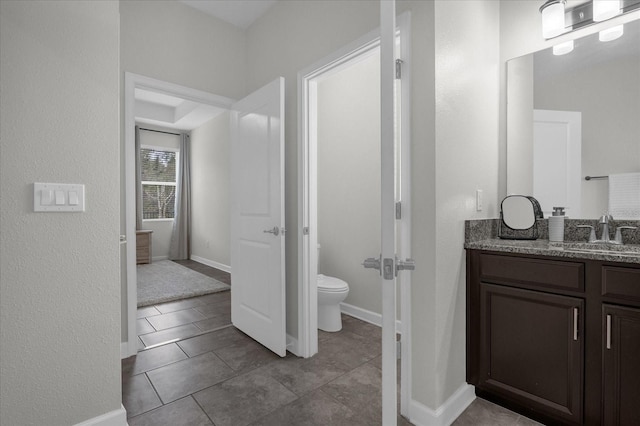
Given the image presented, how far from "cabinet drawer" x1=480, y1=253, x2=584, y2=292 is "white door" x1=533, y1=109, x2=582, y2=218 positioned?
565mm

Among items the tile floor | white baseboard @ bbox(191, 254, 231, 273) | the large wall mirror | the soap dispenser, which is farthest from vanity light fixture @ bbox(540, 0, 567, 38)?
white baseboard @ bbox(191, 254, 231, 273)

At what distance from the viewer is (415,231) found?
1.64 metres

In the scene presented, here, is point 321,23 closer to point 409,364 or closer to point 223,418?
point 409,364

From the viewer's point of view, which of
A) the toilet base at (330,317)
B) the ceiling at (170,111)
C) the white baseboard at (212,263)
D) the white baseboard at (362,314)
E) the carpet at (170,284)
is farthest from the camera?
the white baseboard at (212,263)

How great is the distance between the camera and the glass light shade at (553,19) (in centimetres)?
182

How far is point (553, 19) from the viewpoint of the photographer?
72.1 inches

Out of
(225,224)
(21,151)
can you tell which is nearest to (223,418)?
(21,151)

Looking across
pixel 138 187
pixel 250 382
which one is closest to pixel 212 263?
pixel 138 187

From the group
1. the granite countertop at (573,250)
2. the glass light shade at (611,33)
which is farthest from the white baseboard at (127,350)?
the glass light shade at (611,33)

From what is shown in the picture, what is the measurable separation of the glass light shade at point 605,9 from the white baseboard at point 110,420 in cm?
328

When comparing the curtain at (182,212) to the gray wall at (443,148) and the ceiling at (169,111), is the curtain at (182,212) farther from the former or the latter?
the gray wall at (443,148)

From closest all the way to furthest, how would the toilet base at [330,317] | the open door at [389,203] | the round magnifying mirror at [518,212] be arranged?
the open door at [389,203] → the round magnifying mirror at [518,212] → the toilet base at [330,317]

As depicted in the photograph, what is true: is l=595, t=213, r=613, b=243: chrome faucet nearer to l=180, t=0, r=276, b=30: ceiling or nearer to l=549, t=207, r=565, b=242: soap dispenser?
l=549, t=207, r=565, b=242: soap dispenser

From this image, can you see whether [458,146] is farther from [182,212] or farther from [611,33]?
[182,212]
